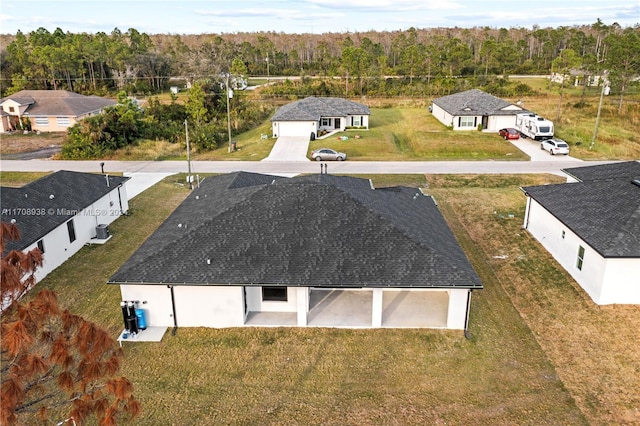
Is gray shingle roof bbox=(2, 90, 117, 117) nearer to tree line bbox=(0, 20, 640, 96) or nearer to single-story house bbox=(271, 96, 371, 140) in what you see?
tree line bbox=(0, 20, 640, 96)

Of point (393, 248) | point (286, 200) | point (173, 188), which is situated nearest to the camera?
point (393, 248)

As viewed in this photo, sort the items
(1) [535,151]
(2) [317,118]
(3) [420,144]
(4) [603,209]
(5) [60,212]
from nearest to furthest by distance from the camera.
Answer: (4) [603,209] → (5) [60,212] → (1) [535,151] → (3) [420,144] → (2) [317,118]

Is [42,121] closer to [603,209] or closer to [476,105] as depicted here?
[476,105]

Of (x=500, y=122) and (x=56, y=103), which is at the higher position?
(x=56, y=103)

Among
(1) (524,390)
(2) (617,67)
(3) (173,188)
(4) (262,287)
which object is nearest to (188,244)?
(4) (262,287)

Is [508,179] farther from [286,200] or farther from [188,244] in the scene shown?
[188,244]

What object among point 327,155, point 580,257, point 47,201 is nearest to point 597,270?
point 580,257

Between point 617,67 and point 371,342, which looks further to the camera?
point 617,67
